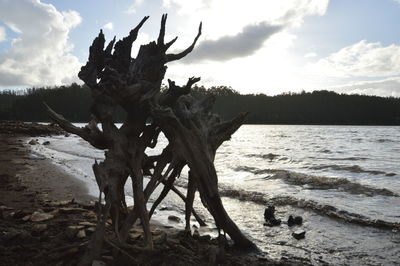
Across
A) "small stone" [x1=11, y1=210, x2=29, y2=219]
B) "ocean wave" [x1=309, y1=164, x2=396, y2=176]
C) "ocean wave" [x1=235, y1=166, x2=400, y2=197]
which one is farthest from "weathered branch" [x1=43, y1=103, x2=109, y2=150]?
"ocean wave" [x1=309, y1=164, x2=396, y2=176]

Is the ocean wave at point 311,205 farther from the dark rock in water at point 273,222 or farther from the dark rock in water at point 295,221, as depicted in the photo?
the dark rock in water at point 273,222

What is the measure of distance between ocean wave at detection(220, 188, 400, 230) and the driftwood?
13.8 ft

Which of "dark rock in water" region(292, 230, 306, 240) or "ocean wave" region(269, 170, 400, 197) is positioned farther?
"ocean wave" region(269, 170, 400, 197)

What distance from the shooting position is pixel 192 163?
3586 millimetres

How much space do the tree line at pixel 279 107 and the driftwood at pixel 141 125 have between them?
356 feet

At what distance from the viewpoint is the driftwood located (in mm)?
3434

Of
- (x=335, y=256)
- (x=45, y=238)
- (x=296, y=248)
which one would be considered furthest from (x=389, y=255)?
(x=45, y=238)

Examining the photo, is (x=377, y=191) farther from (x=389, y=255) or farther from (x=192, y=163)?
(x=192, y=163)

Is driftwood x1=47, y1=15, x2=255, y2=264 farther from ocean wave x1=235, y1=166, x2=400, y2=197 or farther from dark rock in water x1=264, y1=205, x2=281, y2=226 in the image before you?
ocean wave x1=235, y1=166, x2=400, y2=197

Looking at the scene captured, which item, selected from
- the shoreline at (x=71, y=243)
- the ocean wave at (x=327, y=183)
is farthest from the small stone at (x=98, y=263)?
the ocean wave at (x=327, y=183)

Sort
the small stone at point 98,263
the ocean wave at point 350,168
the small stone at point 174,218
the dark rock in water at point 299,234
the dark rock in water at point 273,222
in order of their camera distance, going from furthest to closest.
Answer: the ocean wave at point 350,168 < the small stone at point 174,218 < the dark rock in water at point 273,222 < the dark rock in water at point 299,234 < the small stone at point 98,263

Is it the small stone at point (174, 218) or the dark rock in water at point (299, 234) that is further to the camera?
the small stone at point (174, 218)

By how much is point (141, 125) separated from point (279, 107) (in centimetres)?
14634

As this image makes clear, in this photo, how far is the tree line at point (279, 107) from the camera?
399 ft
